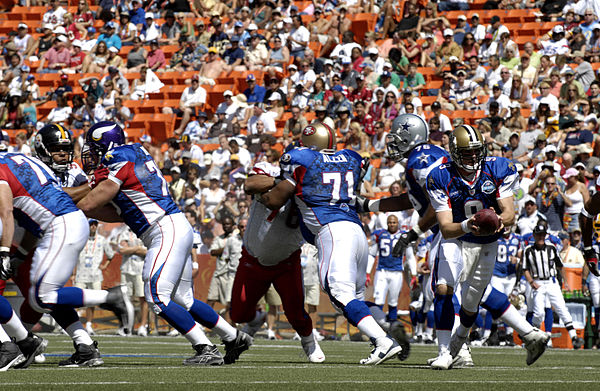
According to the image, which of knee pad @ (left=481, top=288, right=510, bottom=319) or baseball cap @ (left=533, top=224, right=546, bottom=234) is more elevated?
knee pad @ (left=481, top=288, right=510, bottom=319)

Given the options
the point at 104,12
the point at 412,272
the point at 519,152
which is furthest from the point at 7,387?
the point at 104,12

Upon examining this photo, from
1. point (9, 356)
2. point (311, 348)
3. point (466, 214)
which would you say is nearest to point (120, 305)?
point (9, 356)

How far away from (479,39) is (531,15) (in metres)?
1.57

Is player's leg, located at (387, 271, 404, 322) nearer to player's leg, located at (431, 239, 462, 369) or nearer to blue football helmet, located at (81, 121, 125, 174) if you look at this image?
player's leg, located at (431, 239, 462, 369)

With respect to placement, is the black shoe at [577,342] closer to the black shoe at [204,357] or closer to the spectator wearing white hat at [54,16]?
the black shoe at [204,357]

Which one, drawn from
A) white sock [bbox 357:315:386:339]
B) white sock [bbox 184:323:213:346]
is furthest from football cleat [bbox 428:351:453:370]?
white sock [bbox 184:323:213:346]

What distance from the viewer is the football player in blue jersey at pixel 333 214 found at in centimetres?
737

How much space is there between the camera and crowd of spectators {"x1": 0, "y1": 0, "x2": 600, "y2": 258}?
16.1 m

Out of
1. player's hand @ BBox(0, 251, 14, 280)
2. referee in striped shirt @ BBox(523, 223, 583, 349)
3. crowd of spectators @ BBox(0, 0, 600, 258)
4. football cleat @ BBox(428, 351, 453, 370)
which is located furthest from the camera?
crowd of spectators @ BBox(0, 0, 600, 258)

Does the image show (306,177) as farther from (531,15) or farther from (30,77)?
(30,77)

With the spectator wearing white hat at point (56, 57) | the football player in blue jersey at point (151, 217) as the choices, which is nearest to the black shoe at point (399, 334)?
the football player in blue jersey at point (151, 217)

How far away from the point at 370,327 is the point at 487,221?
1161mm

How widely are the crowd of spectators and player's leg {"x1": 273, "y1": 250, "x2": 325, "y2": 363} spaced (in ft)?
23.6

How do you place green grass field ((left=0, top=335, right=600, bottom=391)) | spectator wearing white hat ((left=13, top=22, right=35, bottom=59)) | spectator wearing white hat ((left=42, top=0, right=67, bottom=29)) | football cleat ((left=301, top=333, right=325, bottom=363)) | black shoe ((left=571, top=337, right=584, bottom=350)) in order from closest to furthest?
green grass field ((left=0, top=335, right=600, bottom=391)) < football cleat ((left=301, top=333, right=325, bottom=363)) < black shoe ((left=571, top=337, right=584, bottom=350)) < spectator wearing white hat ((left=13, top=22, right=35, bottom=59)) < spectator wearing white hat ((left=42, top=0, right=67, bottom=29))
